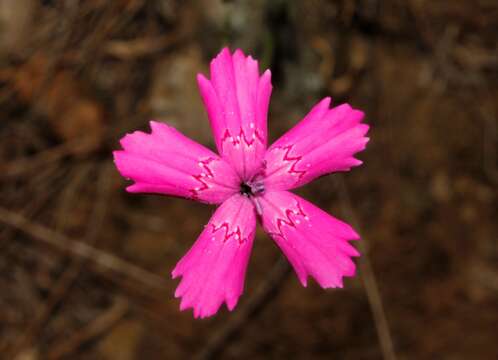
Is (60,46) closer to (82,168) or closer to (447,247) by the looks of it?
(82,168)

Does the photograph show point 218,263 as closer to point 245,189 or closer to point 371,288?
point 245,189

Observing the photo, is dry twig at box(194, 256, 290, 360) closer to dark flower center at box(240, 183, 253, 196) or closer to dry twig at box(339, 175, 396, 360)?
dry twig at box(339, 175, 396, 360)

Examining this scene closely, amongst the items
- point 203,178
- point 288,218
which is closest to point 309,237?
point 288,218

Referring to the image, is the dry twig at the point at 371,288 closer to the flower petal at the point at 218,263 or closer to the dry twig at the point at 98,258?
the dry twig at the point at 98,258

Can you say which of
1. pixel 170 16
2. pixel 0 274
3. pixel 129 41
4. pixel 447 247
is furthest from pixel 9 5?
pixel 447 247

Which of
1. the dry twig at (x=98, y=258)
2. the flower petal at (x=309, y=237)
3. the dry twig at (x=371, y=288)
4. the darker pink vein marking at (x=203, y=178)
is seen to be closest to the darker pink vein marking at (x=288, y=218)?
the flower petal at (x=309, y=237)

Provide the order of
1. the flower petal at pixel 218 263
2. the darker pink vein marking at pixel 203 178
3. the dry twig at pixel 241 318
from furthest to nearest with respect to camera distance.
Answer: the dry twig at pixel 241 318 → the darker pink vein marking at pixel 203 178 → the flower petal at pixel 218 263
